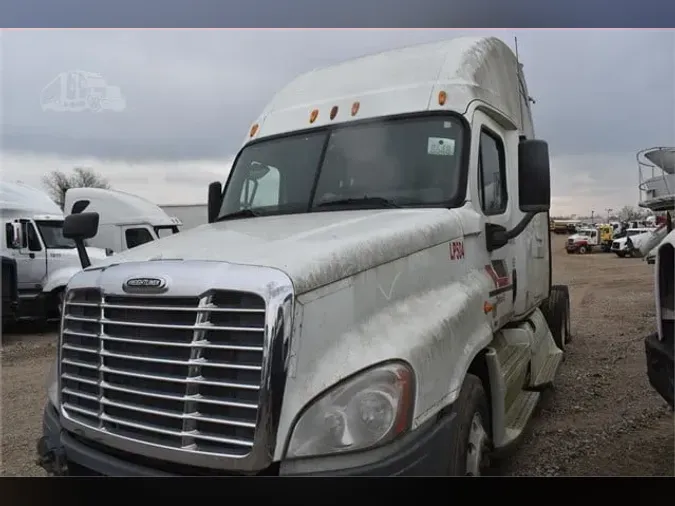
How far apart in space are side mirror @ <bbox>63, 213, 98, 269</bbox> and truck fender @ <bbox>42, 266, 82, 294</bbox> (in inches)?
4.0

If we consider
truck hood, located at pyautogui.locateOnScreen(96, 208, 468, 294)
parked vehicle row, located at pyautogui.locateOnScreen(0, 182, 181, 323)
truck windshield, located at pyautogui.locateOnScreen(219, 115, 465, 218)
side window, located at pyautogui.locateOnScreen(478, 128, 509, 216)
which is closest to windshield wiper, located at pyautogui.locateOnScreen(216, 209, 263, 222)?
truck windshield, located at pyautogui.locateOnScreen(219, 115, 465, 218)

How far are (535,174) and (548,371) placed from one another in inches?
73.1

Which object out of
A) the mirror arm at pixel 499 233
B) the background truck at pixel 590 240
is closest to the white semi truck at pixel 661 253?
the background truck at pixel 590 240

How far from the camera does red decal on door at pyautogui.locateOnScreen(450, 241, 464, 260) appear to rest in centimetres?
275

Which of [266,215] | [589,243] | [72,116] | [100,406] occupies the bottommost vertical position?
[100,406]

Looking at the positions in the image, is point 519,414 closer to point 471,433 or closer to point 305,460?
point 471,433

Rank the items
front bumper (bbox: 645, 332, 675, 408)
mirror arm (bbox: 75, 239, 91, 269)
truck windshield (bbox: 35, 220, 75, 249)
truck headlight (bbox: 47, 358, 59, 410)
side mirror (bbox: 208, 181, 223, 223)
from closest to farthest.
Answer: truck headlight (bbox: 47, 358, 59, 410) → front bumper (bbox: 645, 332, 675, 408) → mirror arm (bbox: 75, 239, 91, 269) → truck windshield (bbox: 35, 220, 75, 249) → side mirror (bbox: 208, 181, 223, 223)

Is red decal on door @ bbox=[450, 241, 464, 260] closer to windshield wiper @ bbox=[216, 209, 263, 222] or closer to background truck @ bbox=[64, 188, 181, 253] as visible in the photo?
windshield wiper @ bbox=[216, 209, 263, 222]

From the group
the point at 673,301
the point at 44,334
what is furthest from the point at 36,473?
the point at 673,301

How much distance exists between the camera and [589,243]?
11.2 ft

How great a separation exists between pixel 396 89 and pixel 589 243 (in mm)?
1530

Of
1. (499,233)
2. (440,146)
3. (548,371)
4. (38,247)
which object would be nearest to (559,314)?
(548,371)

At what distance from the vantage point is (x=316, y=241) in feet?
7.52

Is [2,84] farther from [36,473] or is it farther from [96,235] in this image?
[36,473]
